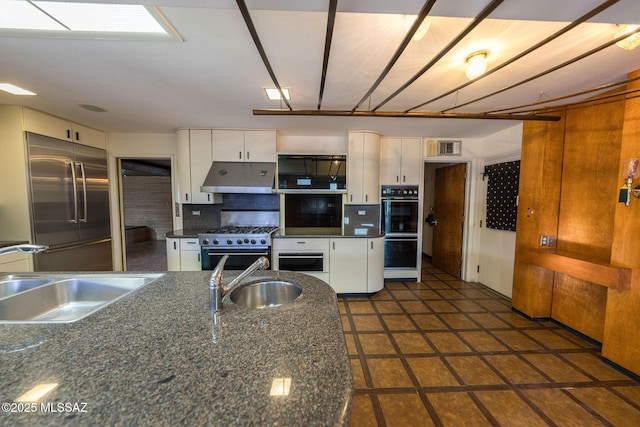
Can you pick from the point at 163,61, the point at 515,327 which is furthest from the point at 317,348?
the point at 515,327

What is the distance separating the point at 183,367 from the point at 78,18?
187 cm

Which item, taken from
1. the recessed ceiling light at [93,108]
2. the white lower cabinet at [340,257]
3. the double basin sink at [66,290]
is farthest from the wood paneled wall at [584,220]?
the recessed ceiling light at [93,108]

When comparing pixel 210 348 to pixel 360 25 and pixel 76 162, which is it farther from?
pixel 76 162

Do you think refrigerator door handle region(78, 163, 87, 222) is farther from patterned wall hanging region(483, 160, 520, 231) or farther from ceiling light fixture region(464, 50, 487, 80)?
patterned wall hanging region(483, 160, 520, 231)

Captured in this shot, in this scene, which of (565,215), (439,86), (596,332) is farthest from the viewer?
(565,215)

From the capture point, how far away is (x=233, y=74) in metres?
1.86

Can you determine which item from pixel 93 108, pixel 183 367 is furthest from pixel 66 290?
pixel 93 108

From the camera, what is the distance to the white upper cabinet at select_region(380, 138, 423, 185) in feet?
12.1

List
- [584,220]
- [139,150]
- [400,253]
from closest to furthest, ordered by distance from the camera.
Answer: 1. [584,220]
2. [139,150]
3. [400,253]

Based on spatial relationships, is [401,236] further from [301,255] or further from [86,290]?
[86,290]

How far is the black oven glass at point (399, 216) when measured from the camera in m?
3.74

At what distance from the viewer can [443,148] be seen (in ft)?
A: 12.2

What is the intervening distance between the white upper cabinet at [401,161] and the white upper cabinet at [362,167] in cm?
22

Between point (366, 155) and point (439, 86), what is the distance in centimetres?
147
